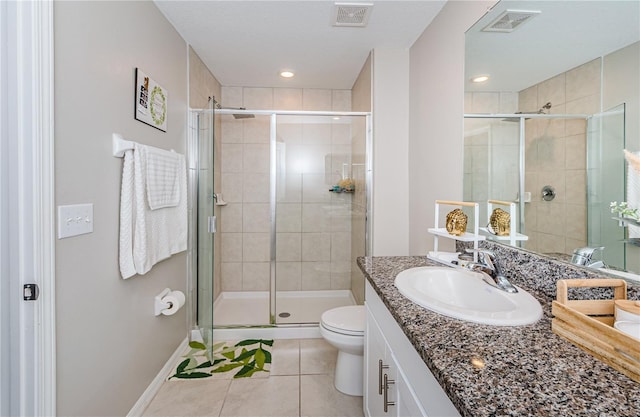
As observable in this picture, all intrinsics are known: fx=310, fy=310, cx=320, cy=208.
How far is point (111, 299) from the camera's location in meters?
1.46

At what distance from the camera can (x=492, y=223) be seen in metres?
1.43

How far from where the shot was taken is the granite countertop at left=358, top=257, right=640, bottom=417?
523 millimetres

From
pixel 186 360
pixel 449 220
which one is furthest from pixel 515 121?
pixel 186 360

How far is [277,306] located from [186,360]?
0.82 metres

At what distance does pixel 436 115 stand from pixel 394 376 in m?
1.57

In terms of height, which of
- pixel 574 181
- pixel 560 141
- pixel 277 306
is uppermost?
pixel 560 141

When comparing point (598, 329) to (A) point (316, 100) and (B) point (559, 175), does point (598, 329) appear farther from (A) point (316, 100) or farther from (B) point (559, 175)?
(A) point (316, 100)

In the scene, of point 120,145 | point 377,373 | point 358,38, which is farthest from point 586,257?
point 358,38

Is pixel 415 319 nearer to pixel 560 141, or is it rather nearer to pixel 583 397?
pixel 583 397

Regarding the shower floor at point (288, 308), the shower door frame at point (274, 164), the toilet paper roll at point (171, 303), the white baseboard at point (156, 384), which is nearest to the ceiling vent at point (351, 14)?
the shower door frame at point (274, 164)

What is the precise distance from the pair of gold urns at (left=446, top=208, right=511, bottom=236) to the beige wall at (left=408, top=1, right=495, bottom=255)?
20cm

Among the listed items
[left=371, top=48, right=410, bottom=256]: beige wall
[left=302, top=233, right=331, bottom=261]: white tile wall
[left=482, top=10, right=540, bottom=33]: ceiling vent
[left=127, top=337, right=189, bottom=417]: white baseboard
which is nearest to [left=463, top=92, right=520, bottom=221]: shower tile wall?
[left=482, top=10, right=540, bottom=33]: ceiling vent

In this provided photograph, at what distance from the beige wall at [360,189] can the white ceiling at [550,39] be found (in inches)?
47.6

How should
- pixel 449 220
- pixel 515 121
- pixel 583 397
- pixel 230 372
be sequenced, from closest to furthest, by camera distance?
1. pixel 583 397
2. pixel 515 121
3. pixel 449 220
4. pixel 230 372
